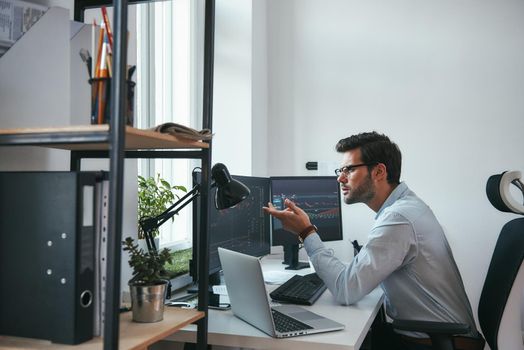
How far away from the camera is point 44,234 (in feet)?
3.34

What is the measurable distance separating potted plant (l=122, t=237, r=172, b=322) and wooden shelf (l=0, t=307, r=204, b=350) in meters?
0.03

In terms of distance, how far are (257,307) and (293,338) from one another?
0.45 ft

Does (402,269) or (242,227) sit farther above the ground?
(242,227)

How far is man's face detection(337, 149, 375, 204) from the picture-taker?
2182 mm

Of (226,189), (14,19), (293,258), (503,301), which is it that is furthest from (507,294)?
(14,19)

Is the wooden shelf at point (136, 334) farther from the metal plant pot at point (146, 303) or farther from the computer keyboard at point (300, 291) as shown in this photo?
the computer keyboard at point (300, 291)

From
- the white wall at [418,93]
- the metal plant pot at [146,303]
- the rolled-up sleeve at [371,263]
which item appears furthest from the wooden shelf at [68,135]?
the white wall at [418,93]

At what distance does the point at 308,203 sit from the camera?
2643 mm

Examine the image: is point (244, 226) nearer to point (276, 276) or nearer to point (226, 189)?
point (276, 276)

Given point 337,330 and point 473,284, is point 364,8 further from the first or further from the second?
point 337,330

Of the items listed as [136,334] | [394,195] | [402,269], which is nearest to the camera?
[136,334]

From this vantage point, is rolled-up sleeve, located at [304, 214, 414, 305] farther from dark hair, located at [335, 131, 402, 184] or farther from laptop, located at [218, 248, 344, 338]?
dark hair, located at [335, 131, 402, 184]

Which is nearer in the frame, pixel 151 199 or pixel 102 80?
→ pixel 102 80

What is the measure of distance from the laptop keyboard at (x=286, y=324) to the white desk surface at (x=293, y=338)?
0.04m
